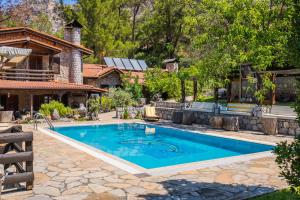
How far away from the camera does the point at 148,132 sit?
63.6 feet

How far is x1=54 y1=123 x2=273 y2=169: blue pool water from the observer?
12781mm

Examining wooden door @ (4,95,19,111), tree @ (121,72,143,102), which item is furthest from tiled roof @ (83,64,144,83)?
Answer: wooden door @ (4,95,19,111)

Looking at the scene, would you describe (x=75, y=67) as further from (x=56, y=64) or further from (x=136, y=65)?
(x=136, y=65)

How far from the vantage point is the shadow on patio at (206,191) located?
6434 millimetres

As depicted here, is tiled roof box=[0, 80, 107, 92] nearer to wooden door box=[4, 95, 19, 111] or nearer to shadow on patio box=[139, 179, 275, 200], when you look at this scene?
wooden door box=[4, 95, 19, 111]

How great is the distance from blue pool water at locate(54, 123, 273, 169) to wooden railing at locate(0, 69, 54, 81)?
8.98 meters

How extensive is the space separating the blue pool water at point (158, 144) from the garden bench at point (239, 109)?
3.71 m

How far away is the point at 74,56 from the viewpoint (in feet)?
100

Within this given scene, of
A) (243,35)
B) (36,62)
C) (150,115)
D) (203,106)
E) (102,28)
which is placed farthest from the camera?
(102,28)

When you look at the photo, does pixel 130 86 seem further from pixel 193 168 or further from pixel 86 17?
pixel 193 168

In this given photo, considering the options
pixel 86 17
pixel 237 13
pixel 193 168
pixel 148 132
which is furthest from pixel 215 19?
pixel 86 17

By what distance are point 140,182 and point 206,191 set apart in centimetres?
161

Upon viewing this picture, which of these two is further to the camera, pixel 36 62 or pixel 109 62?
pixel 109 62

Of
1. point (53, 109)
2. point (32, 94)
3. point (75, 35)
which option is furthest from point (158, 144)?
point (75, 35)
